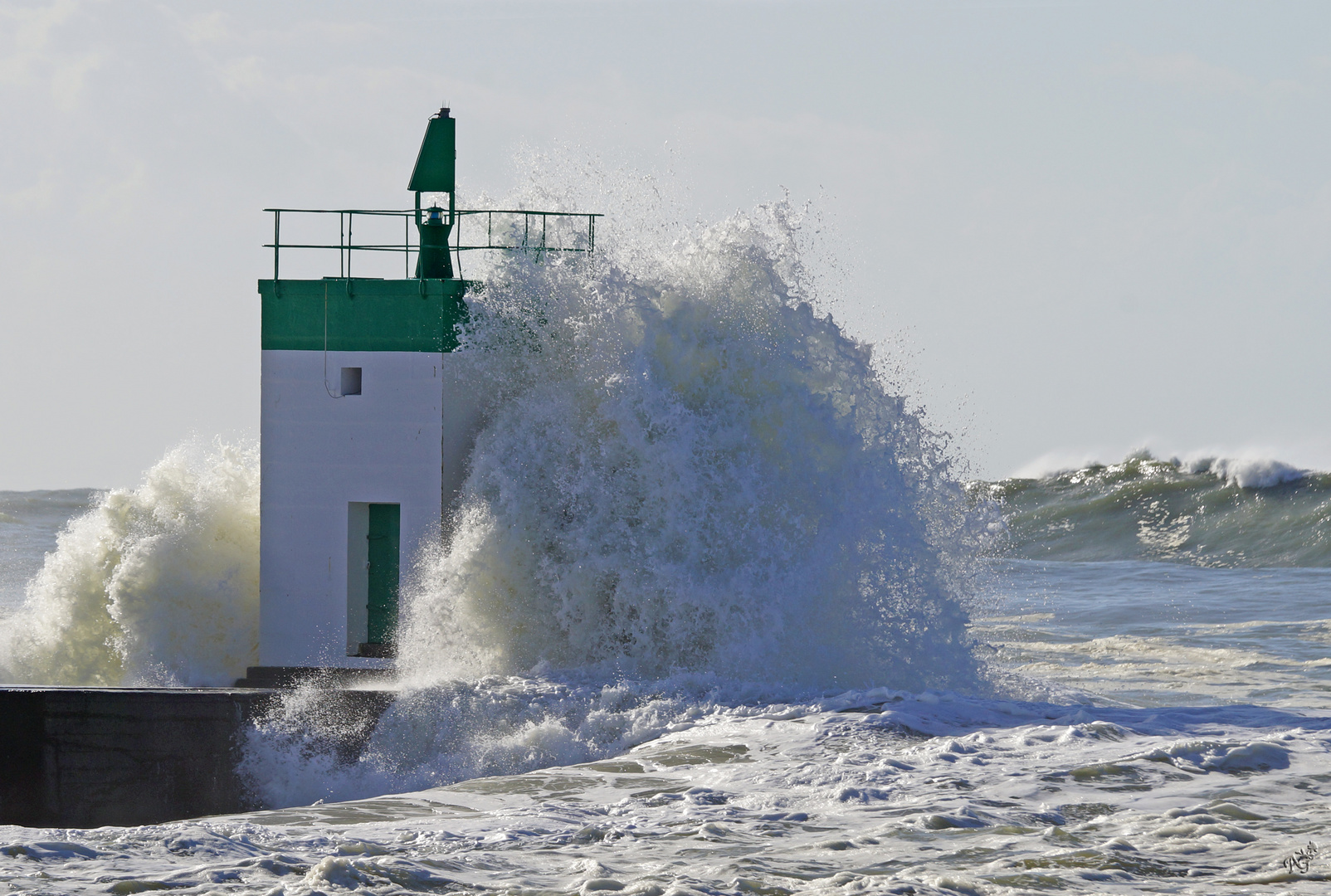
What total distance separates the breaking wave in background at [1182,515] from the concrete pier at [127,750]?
58.5 feet

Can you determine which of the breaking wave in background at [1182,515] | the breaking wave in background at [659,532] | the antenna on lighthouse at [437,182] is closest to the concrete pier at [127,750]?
the breaking wave in background at [659,532]

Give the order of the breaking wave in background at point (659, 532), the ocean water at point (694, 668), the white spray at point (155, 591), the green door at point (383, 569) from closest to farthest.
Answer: the ocean water at point (694, 668) → the breaking wave in background at point (659, 532) → the green door at point (383, 569) → the white spray at point (155, 591)

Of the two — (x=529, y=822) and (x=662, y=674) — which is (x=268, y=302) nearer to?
(x=662, y=674)

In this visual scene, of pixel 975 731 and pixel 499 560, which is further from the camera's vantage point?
pixel 499 560

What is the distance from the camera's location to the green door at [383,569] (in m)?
10.6

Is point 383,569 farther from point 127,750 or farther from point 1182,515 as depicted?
point 1182,515

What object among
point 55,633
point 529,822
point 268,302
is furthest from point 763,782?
point 55,633

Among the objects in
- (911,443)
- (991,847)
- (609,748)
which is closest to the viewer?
(991,847)

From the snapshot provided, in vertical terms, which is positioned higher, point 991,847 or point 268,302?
point 268,302

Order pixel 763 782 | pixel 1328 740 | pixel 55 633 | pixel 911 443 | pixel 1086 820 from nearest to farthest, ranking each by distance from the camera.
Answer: pixel 1086 820 → pixel 763 782 → pixel 1328 740 → pixel 911 443 → pixel 55 633

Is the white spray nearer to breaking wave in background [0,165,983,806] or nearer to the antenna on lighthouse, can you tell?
breaking wave in background [0,165,983,806]

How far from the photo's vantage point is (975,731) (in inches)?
298

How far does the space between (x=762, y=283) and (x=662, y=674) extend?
326 centimetres

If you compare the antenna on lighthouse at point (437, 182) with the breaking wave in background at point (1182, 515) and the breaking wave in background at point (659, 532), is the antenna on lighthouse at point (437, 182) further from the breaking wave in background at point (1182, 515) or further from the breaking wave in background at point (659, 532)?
the breaking wave in background at point (1182, 515)
